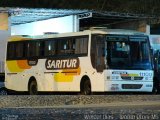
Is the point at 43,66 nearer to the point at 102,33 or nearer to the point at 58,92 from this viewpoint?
the point at 58,92

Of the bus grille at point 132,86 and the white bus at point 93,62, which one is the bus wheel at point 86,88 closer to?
the white bus at point 93,62

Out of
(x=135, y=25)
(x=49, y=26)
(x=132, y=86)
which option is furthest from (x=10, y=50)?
(x=135, y=25)

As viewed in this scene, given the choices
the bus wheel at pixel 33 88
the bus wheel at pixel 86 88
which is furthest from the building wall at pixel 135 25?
the bus wheel at pixel 86 88

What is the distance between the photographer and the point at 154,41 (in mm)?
35344

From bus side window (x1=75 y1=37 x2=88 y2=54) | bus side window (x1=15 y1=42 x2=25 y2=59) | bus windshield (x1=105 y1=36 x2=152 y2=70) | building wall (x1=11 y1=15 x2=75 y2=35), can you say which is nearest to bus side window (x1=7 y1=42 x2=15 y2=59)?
bus side window (x1=15 y1=42 x2=25 y2=59)

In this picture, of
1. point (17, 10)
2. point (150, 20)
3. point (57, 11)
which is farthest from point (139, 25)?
point (17, 10)

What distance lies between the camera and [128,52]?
23328 mm

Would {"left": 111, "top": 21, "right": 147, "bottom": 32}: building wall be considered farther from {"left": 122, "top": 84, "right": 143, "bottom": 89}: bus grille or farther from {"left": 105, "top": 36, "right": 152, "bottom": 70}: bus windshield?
{"left": 122, "top": 84, "right": 143, "bottom": 89}: bus grille

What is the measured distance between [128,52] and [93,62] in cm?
155

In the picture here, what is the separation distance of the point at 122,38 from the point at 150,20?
47.4 ft

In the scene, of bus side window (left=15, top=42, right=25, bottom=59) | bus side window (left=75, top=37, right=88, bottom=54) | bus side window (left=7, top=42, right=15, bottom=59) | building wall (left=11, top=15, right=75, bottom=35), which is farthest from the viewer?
building wall (left=11, top=15, right=75, bottom=35)

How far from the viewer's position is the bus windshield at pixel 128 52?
23.0 metres

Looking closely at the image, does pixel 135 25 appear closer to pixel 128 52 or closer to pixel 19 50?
pixel 19 50

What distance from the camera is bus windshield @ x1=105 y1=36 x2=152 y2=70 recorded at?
23.0 m
